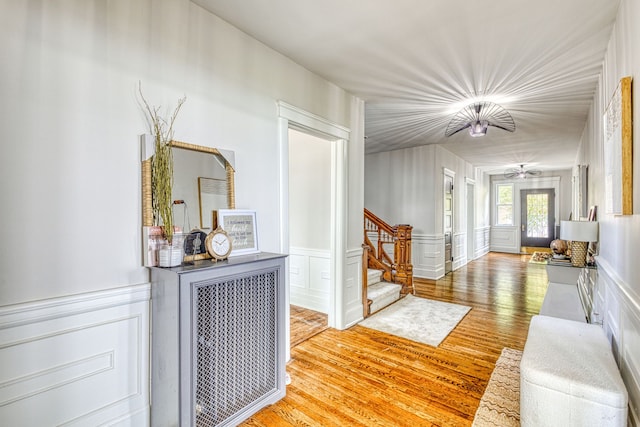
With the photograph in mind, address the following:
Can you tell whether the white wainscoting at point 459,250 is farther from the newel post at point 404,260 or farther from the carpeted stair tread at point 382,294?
the carpeted stair tread at point 382,294

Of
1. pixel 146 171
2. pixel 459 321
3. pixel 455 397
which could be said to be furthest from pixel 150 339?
pixel 459 321

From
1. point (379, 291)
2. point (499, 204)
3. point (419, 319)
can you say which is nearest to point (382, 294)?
point (379, 291)

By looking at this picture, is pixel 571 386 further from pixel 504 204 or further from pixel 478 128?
pixel 504 204

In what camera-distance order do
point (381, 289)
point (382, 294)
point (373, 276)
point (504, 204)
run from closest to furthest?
point (382, 294), point (381, 289), point (373, 276), point (504, 204)

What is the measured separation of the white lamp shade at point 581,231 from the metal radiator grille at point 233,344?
2.92 m

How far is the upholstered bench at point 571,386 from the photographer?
1501mm

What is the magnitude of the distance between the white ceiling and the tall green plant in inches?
35.8

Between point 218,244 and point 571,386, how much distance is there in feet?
6.77

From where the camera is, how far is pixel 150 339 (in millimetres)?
1851

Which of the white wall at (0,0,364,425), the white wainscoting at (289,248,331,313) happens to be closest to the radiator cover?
the white wall at (0,0,364,425)

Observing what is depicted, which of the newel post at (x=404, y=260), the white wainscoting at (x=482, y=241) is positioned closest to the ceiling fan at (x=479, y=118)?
the newel post at (x=404, y=260)

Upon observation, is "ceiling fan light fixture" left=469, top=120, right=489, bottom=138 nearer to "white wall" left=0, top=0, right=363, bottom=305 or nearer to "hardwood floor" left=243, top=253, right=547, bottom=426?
"hardwood floor" left=243, top=253, right=547, bottom=426

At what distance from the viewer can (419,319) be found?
3910 mm

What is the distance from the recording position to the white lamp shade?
303 cm
